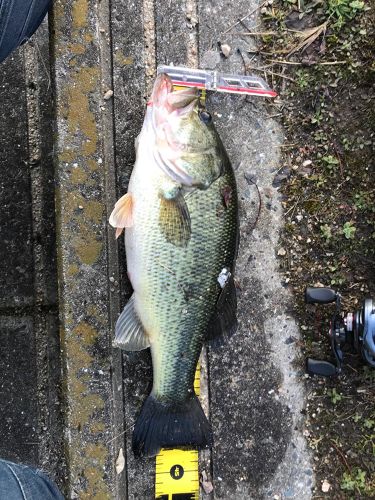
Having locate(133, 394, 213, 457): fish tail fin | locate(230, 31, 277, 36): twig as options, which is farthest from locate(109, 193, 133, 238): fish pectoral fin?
locate(230, 31, 277, 36): twig

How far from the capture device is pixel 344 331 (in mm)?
2863

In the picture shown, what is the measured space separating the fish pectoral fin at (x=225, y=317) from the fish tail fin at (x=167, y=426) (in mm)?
325

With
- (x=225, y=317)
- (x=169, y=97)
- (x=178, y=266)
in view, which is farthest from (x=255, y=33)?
(x=225, y=317)

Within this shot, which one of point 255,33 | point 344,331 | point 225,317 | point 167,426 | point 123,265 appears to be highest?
point 255,33

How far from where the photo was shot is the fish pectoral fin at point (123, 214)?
2.54m

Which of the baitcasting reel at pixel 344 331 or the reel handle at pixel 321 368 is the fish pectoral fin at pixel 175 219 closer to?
the baitcasting reel at pixel 344 331

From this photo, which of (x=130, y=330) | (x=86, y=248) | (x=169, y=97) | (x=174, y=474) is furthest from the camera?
(x=174, y=474)

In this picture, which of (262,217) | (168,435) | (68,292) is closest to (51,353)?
(68,292)

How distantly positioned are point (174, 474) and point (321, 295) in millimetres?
1189

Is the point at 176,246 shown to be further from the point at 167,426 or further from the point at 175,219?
the point at 167,426

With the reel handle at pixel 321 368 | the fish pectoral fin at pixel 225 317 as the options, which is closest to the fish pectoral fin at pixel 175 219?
the fish pectoral fin at pixel 225 317

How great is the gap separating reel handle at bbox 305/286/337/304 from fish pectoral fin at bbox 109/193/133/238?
997 millimetres

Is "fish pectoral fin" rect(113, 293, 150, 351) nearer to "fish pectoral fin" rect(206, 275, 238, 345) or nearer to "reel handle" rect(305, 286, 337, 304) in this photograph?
"fish pectoral fin" rect(206, 275, 238, 345)

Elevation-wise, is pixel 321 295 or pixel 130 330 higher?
pixel 321 295
